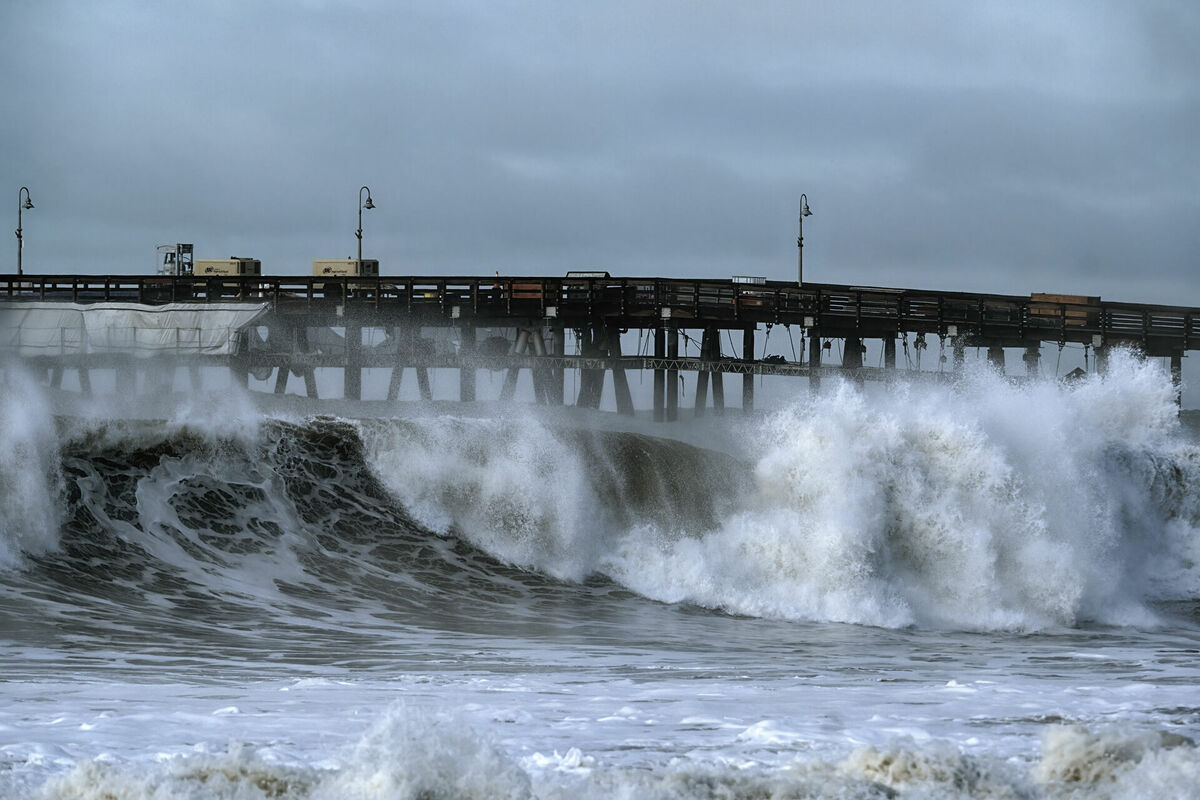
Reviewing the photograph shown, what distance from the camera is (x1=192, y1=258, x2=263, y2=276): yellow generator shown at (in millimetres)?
41688

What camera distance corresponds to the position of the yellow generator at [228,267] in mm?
41688

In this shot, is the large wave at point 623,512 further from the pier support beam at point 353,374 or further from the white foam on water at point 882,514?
the pier support beam at point 353,374

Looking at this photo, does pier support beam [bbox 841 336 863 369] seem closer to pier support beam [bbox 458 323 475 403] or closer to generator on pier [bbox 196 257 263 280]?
pier support beam [bbox 458 323 475 403]

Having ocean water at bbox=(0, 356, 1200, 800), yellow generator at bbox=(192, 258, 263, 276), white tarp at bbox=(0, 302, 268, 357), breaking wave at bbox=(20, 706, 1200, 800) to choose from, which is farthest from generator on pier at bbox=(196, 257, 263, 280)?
breaking wave at bbox=(20, 706, 1200, 800)

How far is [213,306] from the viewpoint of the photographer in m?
32.6

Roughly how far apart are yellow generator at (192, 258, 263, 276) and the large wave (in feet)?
64.6

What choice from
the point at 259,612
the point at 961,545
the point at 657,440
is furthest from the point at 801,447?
the point at 259,612

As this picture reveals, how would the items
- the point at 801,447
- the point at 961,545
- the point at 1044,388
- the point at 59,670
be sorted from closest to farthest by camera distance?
the point at 59,670 < the point at 961,545 < the point at 801,447 < the point at 1044,388

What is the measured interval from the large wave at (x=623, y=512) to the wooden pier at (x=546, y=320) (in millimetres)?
9399

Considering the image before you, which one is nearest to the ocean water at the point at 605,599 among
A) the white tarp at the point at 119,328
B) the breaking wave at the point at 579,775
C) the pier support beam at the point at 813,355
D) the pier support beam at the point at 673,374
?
the breaking wave at the point at 579,775

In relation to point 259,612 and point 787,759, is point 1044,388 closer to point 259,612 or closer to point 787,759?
point 259,612

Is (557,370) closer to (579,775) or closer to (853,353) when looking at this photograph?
(853,353)

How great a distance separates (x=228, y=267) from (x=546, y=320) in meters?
13.6

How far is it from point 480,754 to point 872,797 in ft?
7.00
